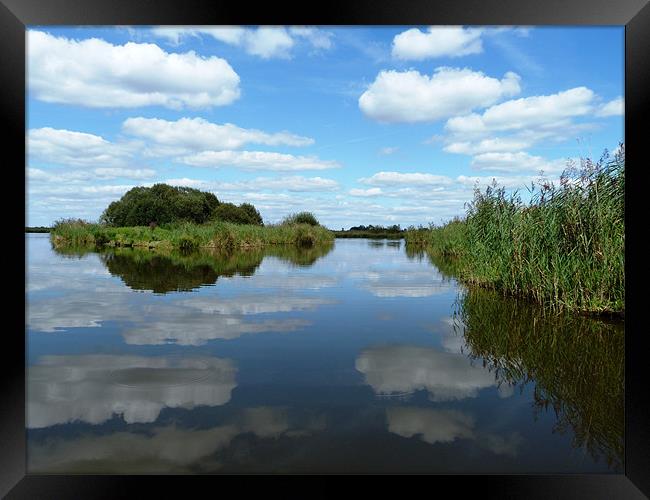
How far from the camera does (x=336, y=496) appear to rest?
175cm

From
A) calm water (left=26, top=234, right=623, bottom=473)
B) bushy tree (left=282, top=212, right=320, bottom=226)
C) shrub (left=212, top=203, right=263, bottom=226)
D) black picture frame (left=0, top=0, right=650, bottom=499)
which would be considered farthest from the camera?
shrub (left=212, top=203, right=263, bottom=226)

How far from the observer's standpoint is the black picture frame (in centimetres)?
173

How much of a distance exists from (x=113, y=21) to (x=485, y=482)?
2.08m

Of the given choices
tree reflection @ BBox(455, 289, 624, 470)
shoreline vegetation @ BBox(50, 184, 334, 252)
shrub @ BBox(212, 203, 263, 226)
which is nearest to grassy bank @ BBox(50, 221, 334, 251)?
shoreline vegetation @ BBox(50, 184, 334, 252)

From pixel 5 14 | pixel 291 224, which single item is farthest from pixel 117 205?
pixel 5 14

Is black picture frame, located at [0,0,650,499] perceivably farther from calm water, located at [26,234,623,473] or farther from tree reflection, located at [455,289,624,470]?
tree reflection, located at [455,289,624,470]

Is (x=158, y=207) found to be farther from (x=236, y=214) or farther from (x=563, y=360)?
(x=563, y=360)

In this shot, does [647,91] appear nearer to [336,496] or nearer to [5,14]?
[336,496]

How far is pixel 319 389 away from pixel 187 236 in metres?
Result: 20.8

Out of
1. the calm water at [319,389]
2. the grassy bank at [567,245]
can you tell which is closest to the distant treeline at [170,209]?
the grassy bank at [567,245]

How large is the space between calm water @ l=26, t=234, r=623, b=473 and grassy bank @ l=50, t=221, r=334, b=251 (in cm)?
1646

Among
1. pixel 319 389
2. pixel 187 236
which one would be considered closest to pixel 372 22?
pixel 319 389

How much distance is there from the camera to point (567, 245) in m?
6.43

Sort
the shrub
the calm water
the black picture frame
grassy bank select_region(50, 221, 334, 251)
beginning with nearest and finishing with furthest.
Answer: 1. the black picture frame
2. the calm water
3. grassy bank select_region(50, 221, 334, 251)
4. the shrub
